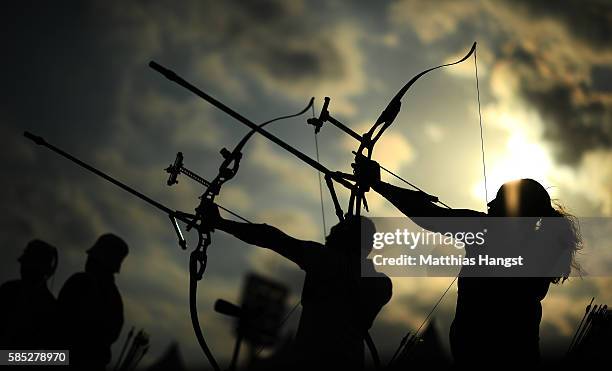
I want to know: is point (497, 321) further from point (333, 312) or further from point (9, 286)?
point (9, 286)

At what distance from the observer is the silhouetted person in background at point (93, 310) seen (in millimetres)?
4395

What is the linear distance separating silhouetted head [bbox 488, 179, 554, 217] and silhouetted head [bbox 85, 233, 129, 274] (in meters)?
3.11

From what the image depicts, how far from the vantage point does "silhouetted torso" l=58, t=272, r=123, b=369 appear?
4.39m

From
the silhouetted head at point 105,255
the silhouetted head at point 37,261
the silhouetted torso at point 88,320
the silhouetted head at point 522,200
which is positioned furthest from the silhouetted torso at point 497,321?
the silhouetted head at point 37,261

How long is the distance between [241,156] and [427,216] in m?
1.71

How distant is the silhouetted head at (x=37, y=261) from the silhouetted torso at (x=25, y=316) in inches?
3.3

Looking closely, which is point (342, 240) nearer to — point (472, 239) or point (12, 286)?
point (472, 239)

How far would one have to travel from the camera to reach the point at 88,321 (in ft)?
14.5

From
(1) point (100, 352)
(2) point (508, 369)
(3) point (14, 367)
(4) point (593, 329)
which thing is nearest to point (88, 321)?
(1) point (100, 352)

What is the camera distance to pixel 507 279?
313 cm

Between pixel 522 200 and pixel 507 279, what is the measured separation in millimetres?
489

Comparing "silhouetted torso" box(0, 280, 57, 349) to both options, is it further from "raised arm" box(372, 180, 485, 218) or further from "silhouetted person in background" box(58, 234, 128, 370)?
"raised arm" box(372, 180, 485, 218)

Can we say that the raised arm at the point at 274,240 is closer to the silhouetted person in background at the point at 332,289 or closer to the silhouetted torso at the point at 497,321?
the silhouetted person in background at the point at 332,289

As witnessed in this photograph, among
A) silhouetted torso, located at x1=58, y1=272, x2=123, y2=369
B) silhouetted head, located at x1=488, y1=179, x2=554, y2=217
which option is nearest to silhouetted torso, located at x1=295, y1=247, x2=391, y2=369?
silhouetted head, located at x1=488, y1=179, x2=554, y2=217
